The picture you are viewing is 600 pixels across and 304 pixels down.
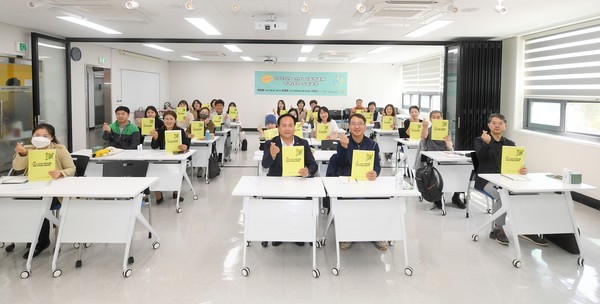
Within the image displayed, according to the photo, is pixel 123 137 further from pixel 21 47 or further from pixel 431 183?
pixel 431 183

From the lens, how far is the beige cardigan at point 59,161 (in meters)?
4.01

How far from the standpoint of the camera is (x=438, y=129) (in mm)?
5922

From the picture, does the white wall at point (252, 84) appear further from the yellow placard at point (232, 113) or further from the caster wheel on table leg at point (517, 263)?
the caster wheel on table leg at point (517, 263)

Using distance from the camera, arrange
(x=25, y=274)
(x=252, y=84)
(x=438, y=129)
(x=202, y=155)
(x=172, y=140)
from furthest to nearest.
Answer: (x=252, y=84), (x=202, y=155), (x=438, y=129), (x=172, y=140), (x=25, y=274)

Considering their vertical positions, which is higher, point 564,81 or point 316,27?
point 316,27

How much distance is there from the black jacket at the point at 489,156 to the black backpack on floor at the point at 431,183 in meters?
0.74

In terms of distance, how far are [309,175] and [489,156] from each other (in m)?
2.14

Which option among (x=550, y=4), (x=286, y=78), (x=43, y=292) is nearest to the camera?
(x=43, y=292)

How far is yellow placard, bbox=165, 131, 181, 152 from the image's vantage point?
5.66 m

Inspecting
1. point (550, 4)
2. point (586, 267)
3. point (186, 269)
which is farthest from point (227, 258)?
point (550, 4)

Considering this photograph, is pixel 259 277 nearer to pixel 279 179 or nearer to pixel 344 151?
pixel 279 179

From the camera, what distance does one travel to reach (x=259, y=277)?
348 cm

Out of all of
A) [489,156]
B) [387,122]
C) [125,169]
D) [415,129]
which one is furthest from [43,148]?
[387,122]

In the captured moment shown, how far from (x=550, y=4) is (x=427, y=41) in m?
3.63
